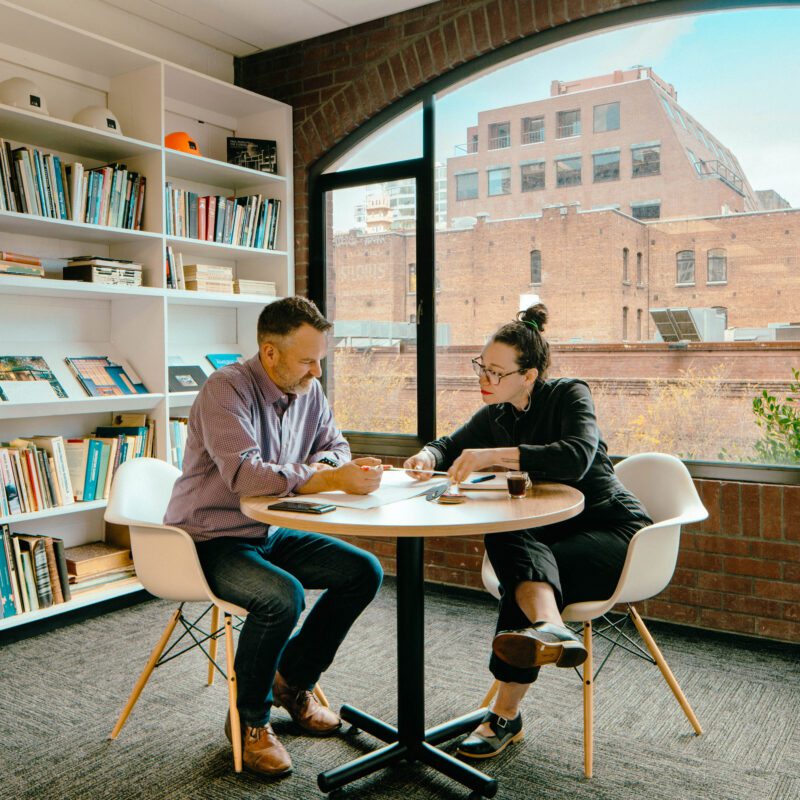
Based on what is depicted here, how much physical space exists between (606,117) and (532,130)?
14.1 inches

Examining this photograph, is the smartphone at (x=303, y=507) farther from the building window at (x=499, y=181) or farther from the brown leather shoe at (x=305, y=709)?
the building window at (x=499, y=181)

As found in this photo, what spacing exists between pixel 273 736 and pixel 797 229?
8.93 ft

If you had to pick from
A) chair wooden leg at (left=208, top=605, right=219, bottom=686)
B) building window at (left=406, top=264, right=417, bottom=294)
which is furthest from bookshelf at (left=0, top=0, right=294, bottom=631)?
chair wooden leg at (left=208, top=605, right=219, bottom=686)

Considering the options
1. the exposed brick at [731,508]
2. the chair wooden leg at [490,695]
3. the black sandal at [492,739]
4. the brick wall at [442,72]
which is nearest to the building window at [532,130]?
the brick wall at [442,72]

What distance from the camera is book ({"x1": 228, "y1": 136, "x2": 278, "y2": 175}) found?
4207mm

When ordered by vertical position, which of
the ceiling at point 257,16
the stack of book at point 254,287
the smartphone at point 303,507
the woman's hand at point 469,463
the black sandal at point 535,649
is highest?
the ceiling at point 257,16

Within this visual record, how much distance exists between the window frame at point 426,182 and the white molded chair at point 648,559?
2.41ft

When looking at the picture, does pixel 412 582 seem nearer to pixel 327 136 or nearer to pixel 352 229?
pixel 352 229

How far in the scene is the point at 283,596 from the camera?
2.12m

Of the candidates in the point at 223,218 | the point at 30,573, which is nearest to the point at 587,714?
the point at 30,573

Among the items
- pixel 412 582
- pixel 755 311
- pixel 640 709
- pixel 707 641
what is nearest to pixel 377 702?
pixel 412 582

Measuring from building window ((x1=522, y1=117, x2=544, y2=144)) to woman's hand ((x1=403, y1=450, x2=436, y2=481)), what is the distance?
1888mm

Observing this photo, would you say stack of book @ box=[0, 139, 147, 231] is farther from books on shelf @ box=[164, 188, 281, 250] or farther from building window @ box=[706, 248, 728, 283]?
building window @ box=[706, 248, 728, 283]

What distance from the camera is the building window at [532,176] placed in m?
3.68
